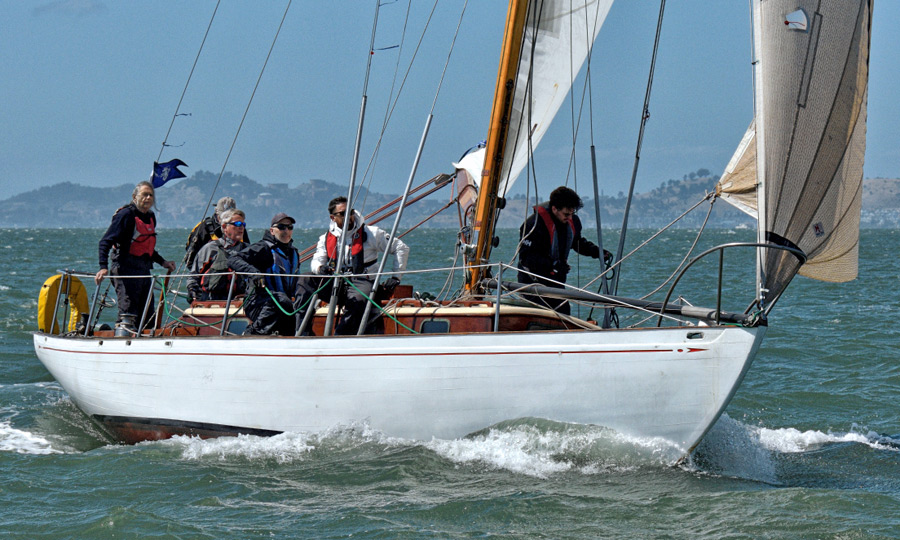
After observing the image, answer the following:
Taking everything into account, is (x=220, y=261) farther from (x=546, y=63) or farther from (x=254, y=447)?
(x=546, y=63)

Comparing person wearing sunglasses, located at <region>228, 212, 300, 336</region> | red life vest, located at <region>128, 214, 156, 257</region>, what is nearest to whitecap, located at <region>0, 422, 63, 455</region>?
red life vest, located at <region>128, 214, 156, 257</region>

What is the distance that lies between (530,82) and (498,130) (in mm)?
481

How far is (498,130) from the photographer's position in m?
8.03

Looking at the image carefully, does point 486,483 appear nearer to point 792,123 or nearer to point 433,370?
point 433,370

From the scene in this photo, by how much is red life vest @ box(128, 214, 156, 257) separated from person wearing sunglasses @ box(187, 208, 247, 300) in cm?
50

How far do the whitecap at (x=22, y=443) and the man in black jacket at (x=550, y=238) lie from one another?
4.12 m

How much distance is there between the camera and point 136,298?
8742mm

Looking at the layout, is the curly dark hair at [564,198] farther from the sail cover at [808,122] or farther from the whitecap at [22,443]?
the whitecap at [22,443]

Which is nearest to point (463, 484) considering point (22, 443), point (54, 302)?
point (22, 443)

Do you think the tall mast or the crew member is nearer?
the tall mast

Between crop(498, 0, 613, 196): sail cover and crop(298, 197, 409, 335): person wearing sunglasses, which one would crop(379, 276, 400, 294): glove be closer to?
crop(298, 197, 409, 335): person wearing sunglasses

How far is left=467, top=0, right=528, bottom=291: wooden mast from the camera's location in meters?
7.80

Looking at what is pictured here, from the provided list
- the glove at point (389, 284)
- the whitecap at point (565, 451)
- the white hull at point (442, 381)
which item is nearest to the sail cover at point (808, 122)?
the white hull at point (442, 381)

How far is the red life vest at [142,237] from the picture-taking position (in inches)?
342
